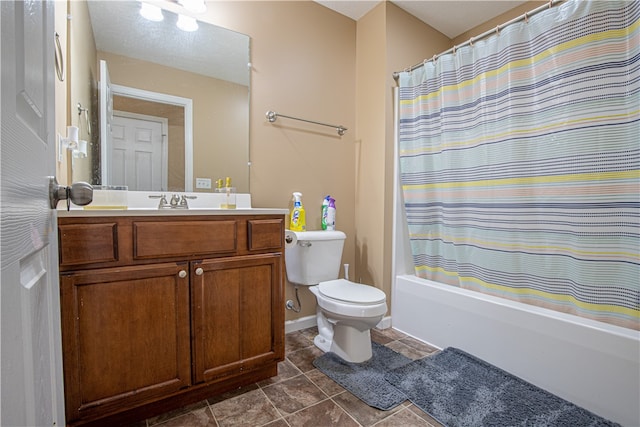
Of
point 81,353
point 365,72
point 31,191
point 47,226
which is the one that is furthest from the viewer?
point 365,72

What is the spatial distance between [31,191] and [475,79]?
83.1 inches

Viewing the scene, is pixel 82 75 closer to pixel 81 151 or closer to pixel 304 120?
pixel 81 151

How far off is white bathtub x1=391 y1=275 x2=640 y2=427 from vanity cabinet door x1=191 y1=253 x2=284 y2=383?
3.47ft

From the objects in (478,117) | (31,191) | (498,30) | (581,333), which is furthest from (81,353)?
(498,30)

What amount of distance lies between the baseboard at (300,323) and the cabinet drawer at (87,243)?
1.31 m

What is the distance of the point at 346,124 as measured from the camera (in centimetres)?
245

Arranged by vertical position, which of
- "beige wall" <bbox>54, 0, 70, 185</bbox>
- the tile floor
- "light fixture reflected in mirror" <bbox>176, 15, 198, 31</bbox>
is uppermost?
"light fixture reflected in mirror" <bbox>176, 15, 198, 31</bbox>

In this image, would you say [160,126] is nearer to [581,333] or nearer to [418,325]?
[418,325]

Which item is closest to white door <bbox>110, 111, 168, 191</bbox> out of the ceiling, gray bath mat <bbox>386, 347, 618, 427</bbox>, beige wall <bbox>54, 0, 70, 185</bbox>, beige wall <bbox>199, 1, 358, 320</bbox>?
beige wall <bbox>54, 0, 70, 185</bbox>

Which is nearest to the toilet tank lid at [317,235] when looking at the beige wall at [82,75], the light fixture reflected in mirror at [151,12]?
the beige wall at [82,75]

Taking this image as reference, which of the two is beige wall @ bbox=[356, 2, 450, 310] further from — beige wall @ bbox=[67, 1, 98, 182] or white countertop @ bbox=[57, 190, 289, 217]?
beige wall @ bbox=[67, 1, 98, 182]

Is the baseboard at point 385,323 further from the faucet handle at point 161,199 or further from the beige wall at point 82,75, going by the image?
the beige wall at point 82,75

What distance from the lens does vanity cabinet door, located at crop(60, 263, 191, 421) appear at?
108 cm

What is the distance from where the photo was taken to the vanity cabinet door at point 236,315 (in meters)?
1.32
